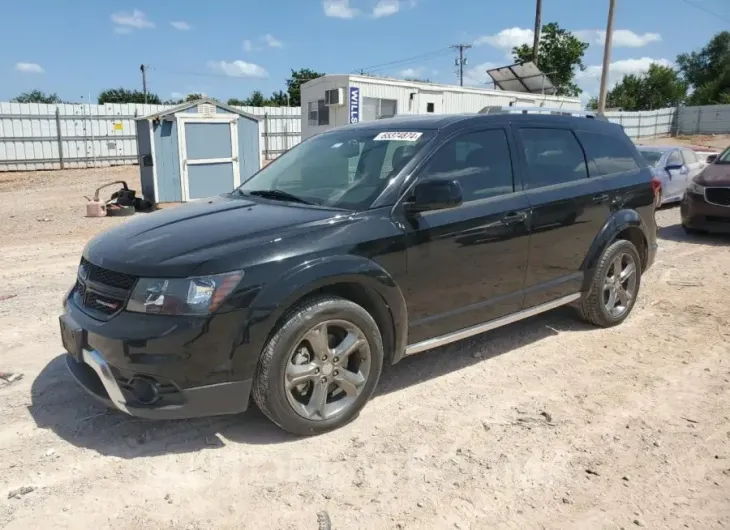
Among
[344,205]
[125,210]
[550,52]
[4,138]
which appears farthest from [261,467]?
[550,52]

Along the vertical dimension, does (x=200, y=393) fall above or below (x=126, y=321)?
below

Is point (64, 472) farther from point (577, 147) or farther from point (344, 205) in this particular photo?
point (577, 147)

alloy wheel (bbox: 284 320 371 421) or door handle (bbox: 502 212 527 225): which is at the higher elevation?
door handle (bbox: 502 212 527 225)

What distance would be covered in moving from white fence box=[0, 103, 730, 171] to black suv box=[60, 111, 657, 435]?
68.9 ft

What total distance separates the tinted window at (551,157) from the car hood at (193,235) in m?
1.78

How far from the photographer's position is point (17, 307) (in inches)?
226

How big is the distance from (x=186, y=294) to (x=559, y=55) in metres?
42.4

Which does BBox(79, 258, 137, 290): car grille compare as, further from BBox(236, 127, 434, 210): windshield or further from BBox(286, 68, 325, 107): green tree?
BBox(286, 68, 325, 107): green tree

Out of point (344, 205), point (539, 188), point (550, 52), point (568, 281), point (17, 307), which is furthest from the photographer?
point (550, 52)

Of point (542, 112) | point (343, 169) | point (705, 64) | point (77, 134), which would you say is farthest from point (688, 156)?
point (705, 64)

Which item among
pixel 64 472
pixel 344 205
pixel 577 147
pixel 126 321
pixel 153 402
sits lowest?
pixel 64 472

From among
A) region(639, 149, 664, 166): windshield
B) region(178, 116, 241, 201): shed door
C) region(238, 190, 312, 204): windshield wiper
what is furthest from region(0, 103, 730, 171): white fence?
region(238, 190, 312, 204): windshield wiper

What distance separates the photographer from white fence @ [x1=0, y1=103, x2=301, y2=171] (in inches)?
909

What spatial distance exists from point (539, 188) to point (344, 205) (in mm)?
1673
